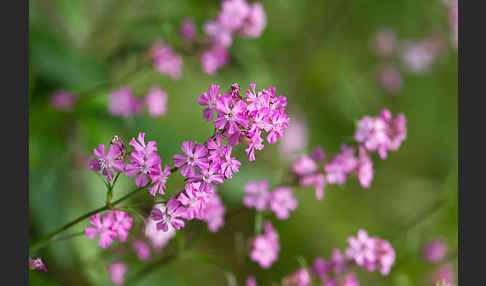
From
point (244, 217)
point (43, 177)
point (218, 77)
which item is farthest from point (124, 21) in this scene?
point (244, 217)

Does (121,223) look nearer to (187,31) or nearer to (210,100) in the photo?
(210,100)

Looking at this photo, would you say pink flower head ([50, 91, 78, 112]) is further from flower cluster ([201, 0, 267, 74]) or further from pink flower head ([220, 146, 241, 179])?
pink flower head ([220, 146, 241, 179])

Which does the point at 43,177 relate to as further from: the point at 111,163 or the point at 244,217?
the point at 111,163

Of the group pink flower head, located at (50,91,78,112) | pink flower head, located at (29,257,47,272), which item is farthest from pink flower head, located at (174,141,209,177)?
pink flower head, located at (50,91,78,112)

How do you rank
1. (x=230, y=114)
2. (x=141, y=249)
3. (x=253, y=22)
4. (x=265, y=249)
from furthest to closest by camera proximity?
1. (x=253, y=22)
2. (x=141, y=249)
3. (x=265, y=249)
4. (x=230, y=114)

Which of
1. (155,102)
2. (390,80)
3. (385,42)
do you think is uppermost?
(385,42)

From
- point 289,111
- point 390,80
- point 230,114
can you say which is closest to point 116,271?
point 230,114
